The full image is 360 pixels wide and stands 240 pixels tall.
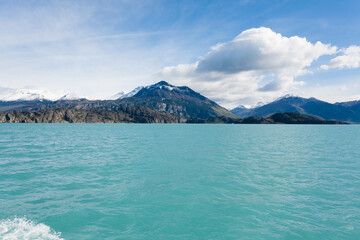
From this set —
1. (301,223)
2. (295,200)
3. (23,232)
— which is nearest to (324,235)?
(301,223)

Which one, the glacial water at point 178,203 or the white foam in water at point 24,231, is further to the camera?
the glacial water at point 178,203

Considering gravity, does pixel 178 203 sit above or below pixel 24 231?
below

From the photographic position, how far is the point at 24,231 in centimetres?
1457

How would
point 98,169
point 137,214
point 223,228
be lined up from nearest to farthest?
point 223,228, point 137,214, point 98,169

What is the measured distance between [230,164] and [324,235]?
2484 cm

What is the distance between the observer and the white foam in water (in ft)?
45.8

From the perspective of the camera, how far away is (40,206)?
63.0 feet

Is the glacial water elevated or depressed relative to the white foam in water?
depressed

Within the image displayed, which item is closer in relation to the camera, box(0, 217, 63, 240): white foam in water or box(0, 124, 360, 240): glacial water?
box(0, 217, 63, 240): white foam in water

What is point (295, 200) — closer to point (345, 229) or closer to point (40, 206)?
point (345, 229)

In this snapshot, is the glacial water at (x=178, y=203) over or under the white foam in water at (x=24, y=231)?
under

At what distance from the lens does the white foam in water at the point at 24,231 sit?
13946 mm

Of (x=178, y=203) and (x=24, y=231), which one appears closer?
(x=24, y=231)

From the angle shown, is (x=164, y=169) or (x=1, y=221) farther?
(x=164, y=169)
